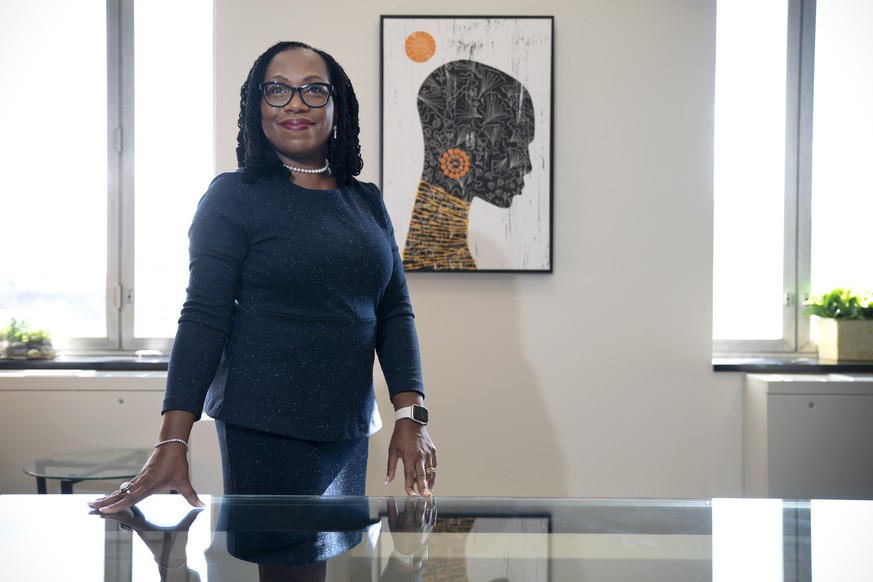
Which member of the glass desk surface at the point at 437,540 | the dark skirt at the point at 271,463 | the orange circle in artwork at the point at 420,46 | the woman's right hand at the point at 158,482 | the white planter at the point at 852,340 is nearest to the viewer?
the glass desk surface at the point at 437,540

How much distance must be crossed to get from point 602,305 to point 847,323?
0.95 m

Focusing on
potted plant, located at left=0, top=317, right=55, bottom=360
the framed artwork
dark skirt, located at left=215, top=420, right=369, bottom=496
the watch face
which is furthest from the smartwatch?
potted plant, located at left=0, top=317, right=55, bottom=360

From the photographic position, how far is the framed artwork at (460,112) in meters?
3.06

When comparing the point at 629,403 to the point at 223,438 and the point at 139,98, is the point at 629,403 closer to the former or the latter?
the point at 223,438

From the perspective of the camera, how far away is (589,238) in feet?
10.3

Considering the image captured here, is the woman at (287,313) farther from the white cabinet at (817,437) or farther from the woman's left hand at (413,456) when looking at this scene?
the white cabinet at (817,437)

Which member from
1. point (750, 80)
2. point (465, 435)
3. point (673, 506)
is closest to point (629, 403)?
point (465, 435)

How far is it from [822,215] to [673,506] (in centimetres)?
278

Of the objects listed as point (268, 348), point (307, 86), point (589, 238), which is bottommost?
point (268, 348)

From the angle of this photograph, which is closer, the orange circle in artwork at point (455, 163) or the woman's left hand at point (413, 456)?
the woman's left hand at point (413, 456)

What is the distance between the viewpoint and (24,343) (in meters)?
3.22

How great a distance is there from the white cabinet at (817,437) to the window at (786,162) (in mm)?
456

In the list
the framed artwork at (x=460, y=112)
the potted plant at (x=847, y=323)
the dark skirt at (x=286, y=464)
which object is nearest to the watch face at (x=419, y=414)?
the dark skirt at (x=286, y=464)

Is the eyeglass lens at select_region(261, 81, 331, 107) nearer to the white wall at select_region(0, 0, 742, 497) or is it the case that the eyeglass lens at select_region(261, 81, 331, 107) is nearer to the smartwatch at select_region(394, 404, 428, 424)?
the smartwatch at select_region(394, 404, 428, 424)
